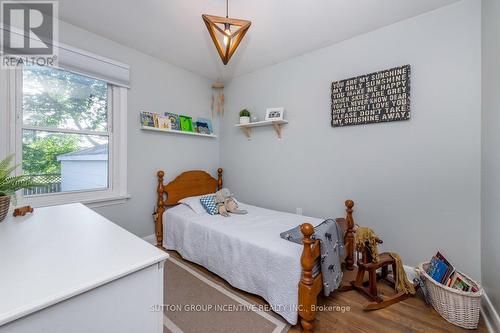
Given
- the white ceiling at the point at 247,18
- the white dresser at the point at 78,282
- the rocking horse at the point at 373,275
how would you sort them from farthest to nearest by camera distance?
the white ceiling at the point at 247,18, the rocking horse at the point at 373,275, the white dresser at the point at 78,282

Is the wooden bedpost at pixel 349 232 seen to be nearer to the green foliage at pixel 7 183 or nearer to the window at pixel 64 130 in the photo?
the green foliage at pixel 7 183

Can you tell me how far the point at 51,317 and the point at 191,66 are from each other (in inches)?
119

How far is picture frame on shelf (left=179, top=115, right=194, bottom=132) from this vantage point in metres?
3.02

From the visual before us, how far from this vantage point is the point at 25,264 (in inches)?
29.9

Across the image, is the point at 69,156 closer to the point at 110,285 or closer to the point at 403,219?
the point at 110,285

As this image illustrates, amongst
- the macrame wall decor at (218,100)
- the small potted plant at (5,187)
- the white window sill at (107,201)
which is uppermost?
the macrame wall decor at (218,100)

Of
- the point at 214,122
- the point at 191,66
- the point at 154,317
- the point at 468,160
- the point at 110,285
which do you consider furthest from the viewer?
the point at 214,122

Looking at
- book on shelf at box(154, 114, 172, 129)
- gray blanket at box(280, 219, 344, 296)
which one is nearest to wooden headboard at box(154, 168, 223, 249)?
book on shelf at box(154, 114, 172, 129)

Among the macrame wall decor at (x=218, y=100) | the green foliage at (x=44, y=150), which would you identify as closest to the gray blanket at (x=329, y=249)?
the green foliage at (x=44, y=150)

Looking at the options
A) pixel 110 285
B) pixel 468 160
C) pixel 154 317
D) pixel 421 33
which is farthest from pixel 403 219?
pixel 110 285

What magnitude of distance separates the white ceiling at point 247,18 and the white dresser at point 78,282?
190 centimetres

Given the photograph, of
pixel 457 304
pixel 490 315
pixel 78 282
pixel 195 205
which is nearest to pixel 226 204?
pixel 195 205

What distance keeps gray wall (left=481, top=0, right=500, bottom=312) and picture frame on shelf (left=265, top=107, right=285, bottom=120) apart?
1777 mm

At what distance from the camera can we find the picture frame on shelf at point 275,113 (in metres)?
2.75
